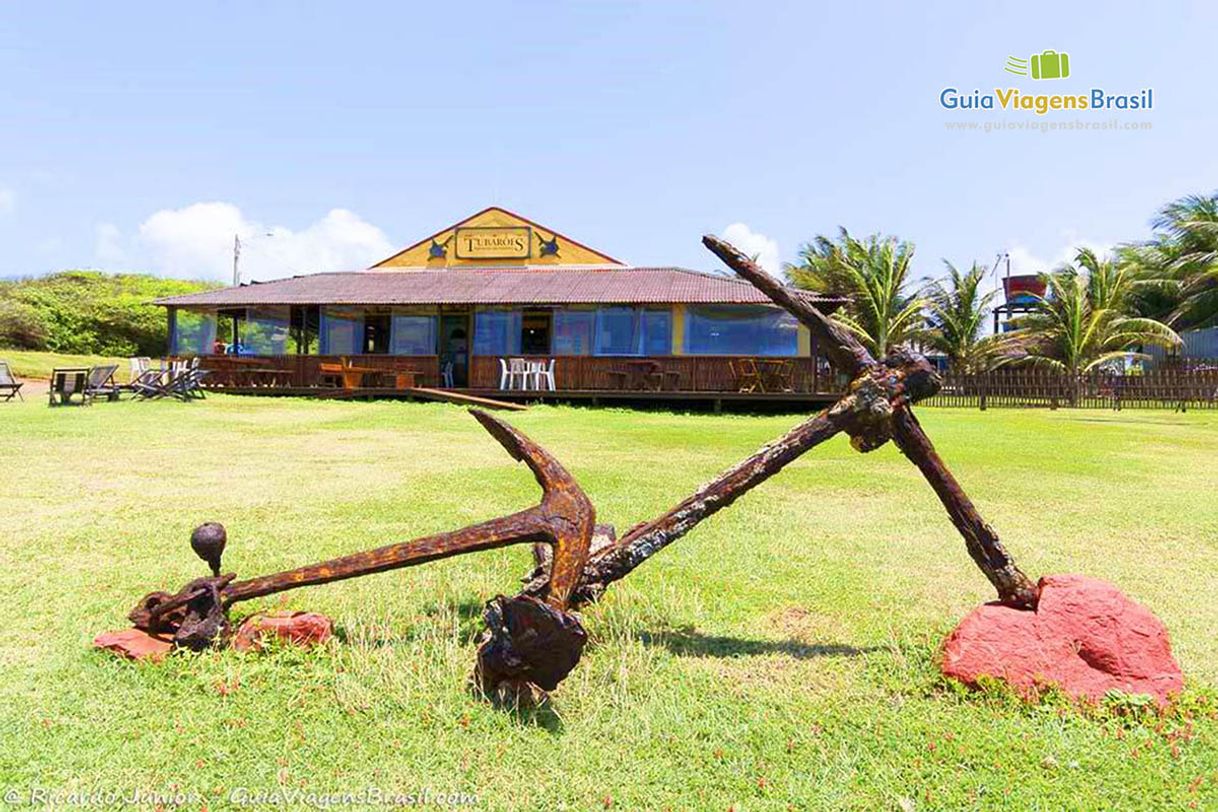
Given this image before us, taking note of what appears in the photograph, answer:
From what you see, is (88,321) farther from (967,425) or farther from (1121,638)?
(1121,638)

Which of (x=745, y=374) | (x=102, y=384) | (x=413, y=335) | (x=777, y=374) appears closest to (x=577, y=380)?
(x=745, y=374)

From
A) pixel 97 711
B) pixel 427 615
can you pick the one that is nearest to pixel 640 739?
pixel 427 615

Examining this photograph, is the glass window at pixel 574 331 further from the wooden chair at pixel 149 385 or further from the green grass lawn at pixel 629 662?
the green grass lawn at pixel 629 662

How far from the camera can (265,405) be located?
59.2ft

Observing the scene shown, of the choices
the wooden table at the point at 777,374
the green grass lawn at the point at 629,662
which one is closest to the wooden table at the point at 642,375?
the wooden table at the point at 777,374

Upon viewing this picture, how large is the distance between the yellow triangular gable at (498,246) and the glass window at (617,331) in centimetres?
469

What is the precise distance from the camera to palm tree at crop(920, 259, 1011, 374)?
93.9ft

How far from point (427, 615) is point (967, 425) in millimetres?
15833

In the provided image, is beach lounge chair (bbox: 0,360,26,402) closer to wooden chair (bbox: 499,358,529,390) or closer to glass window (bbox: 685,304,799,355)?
wooden chair (bbox: 499,358,529,390)

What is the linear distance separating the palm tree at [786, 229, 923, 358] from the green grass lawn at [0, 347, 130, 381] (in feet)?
86.6

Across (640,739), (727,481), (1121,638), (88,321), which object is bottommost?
(640,739)

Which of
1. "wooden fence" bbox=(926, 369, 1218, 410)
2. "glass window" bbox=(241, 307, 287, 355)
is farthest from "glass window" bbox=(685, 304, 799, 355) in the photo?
"glass window" bbox=(241, 307, 287, 355)

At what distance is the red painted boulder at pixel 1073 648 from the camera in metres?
2.90

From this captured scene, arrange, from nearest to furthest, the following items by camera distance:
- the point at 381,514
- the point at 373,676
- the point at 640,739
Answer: the point at 640,739 → the point at 373,676 → the point at 381,514
